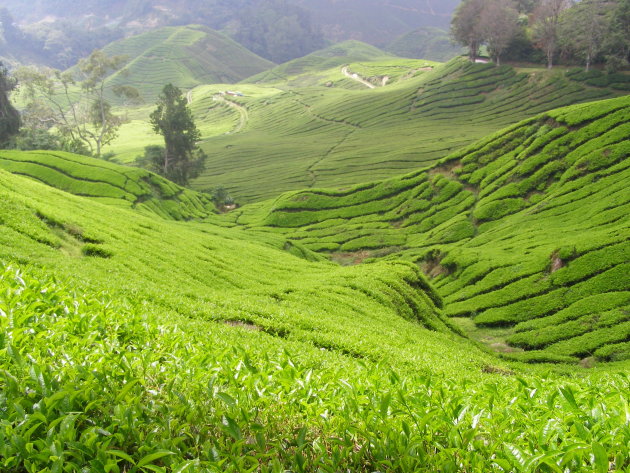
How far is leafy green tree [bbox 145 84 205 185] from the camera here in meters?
87.2

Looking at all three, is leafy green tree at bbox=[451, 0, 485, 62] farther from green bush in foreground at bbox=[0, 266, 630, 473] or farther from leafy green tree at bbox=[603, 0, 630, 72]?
green bush in foreground at bbox=[0, 266, 630, 473]

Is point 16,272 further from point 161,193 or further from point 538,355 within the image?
point 161,193

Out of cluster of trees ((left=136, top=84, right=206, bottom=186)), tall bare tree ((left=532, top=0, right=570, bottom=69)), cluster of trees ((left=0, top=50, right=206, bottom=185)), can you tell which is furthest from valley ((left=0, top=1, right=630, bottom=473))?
tall bare tree ((left=532, top=0, right=570, bottom=69))

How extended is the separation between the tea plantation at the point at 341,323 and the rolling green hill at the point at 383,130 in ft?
92.9

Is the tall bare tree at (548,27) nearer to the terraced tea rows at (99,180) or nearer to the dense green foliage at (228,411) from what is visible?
the terraced tea rows at (99,180)

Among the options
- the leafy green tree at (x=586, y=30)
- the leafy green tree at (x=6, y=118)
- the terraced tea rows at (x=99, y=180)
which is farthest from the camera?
the leafy green tree at (x=586, y=30)

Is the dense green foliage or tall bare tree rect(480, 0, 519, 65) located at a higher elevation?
tall bare tree rect(480, 0, 519, 65)

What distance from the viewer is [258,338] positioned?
1352 centimetres

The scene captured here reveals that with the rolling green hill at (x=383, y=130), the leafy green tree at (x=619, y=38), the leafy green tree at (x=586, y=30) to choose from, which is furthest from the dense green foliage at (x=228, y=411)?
the leafy green tree at (x=586, y=30)

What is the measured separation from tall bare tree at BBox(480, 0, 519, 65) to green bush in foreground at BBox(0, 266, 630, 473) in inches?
5623

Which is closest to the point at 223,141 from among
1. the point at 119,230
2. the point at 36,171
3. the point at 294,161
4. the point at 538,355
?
the point at 294,161

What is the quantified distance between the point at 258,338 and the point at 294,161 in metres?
104

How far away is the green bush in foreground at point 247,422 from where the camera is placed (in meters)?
4.21

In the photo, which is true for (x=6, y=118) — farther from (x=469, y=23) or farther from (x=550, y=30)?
(x=550, y=30)
